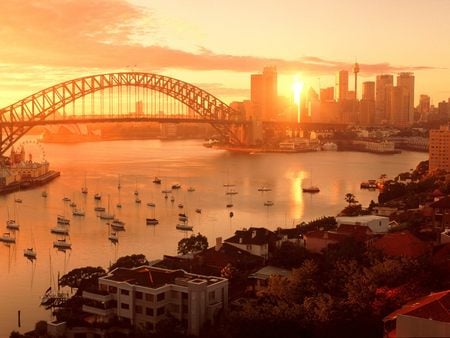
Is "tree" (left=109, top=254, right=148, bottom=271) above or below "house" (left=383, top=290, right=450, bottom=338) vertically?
below

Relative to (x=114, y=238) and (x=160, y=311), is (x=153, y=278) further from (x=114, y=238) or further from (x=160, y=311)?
(x=114, y=238)

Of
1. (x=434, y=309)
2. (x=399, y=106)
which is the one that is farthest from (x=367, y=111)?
(x=434, y=309)

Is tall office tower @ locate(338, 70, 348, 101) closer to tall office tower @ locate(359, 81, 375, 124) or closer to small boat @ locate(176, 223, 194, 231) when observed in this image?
tall office tower @ locate(359, 81, 375, 124)

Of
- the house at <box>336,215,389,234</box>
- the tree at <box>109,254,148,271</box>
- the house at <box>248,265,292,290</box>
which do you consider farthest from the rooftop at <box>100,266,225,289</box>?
the house at <box>336,215,389,234</box>

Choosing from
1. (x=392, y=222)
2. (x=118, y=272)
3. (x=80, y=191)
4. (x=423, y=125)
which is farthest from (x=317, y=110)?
(x=118, y=272)

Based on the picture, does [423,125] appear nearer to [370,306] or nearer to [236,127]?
[236,127]
